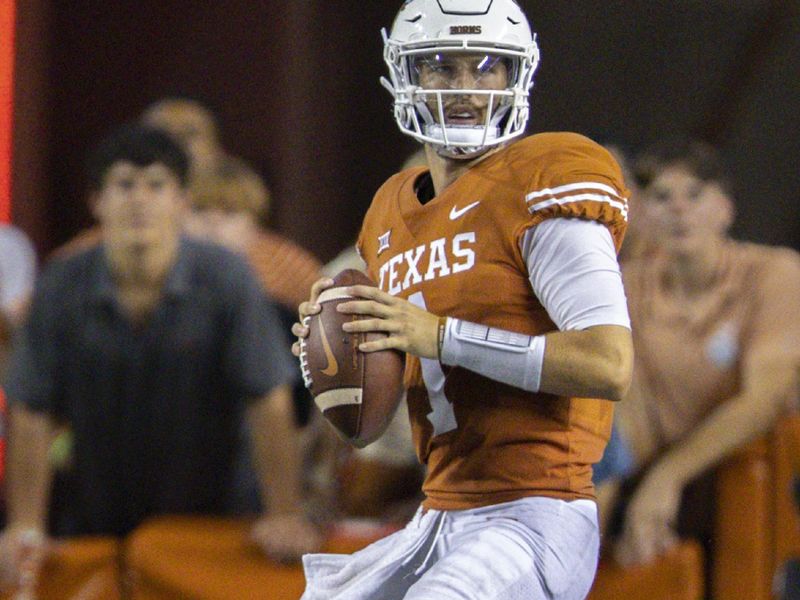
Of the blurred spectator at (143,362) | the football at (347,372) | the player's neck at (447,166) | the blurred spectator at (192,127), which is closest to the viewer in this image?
the football at (347,372)

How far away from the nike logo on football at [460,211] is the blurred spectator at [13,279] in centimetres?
195

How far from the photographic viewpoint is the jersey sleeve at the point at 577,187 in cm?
181

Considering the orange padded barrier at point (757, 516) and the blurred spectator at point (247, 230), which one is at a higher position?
the blurred spectator at point (247, 230)

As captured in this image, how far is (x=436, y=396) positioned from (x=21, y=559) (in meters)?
1.57

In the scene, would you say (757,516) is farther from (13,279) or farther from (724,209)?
(13,279)

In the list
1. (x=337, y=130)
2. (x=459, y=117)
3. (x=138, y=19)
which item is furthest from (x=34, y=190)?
(x=459, y=117)

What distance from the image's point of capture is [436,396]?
1.94m

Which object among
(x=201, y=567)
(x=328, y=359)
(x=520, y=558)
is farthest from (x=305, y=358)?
(x=201, y=567)

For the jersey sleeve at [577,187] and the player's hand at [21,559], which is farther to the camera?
the player's hand at [21,559]

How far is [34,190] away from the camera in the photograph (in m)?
4.84

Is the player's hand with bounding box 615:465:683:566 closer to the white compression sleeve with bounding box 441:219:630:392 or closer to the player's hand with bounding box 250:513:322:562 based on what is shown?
the player's hand with bounding box 250:513:322:562

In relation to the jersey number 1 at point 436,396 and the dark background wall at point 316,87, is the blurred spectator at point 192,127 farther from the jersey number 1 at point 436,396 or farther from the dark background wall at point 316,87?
the jersey number 1 at point 436,396

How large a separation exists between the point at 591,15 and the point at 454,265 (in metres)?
2.23

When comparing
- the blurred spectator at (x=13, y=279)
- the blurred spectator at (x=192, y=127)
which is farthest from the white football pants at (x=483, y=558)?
the blurred spectator at (x=192, y=127)
